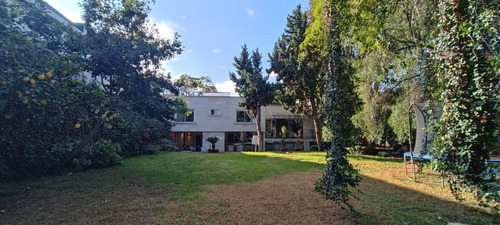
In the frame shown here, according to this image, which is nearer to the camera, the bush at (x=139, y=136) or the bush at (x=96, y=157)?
the bush at (x=96, y=157)

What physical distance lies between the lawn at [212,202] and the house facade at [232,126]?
54.7 ft

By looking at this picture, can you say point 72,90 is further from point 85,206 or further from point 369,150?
point 369,150

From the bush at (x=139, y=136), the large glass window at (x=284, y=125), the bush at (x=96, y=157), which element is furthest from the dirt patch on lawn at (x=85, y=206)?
the large glass window at (x=284, y=125)

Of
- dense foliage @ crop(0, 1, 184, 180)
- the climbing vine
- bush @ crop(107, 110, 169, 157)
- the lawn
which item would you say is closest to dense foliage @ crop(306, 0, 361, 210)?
the lawn

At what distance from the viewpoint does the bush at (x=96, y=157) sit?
7121 millimetres

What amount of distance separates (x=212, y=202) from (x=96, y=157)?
5.50 meters

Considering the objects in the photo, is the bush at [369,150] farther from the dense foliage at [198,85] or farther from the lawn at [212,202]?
the dense foliage at [198,85]

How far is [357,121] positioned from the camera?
504 inches

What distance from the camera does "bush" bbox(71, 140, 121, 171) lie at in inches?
280

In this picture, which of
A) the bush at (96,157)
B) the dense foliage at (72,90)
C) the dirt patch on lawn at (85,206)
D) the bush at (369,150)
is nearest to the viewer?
the dirt patch on lawn at (85,206)

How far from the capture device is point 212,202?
4.29 meters

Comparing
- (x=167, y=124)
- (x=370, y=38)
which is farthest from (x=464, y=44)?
(x=167, y=124)

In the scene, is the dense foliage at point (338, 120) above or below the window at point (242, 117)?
below

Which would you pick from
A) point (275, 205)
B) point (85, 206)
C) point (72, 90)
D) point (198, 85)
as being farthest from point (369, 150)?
point (198, 85)
